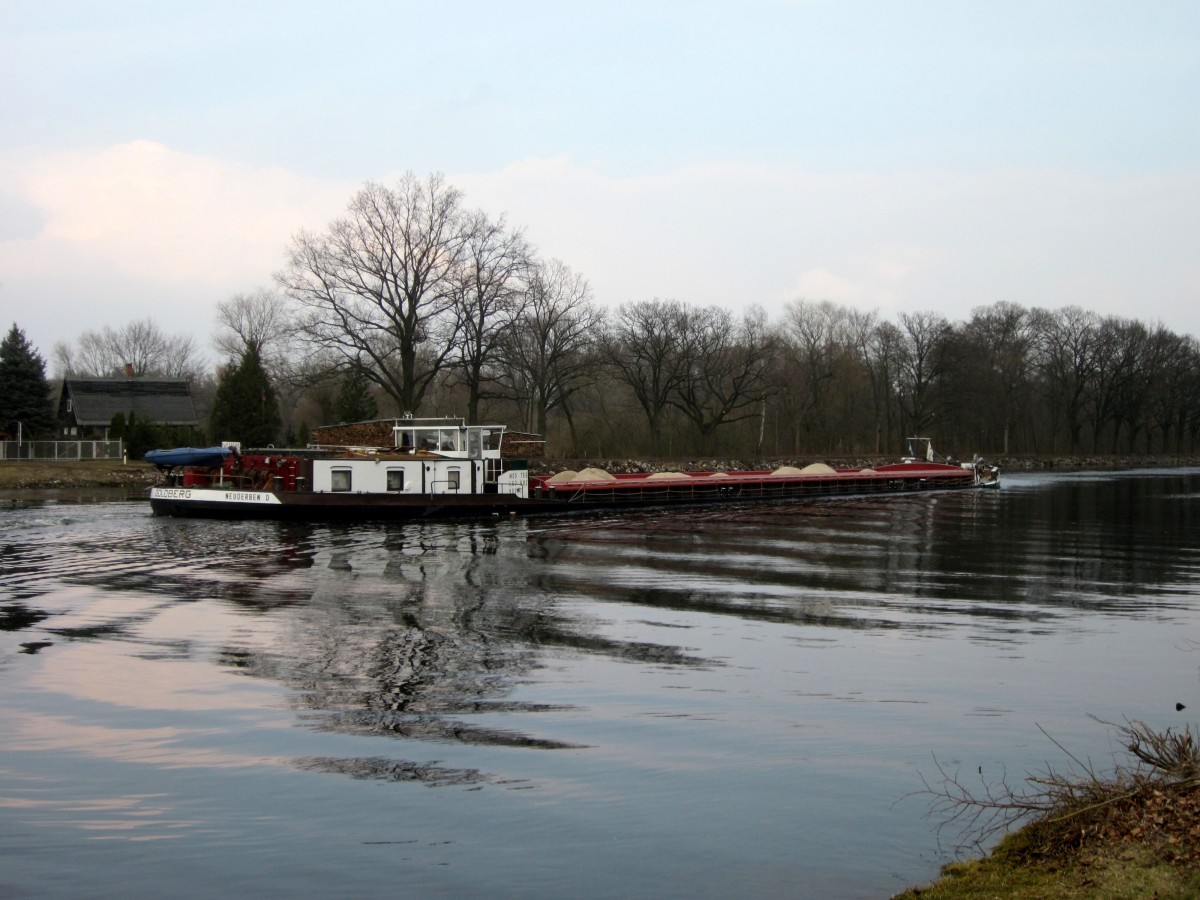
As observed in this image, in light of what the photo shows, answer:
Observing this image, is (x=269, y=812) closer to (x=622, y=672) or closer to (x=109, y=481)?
(x=622, y=672)

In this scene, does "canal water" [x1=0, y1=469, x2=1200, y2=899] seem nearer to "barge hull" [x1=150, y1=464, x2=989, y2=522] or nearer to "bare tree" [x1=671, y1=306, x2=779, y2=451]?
"barge hull" [x1=150, y1=464, x2=989, y2=522]

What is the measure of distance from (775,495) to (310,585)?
33.9m

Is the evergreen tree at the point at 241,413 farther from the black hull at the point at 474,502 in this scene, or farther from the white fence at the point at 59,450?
the black hull at the point at 474,502

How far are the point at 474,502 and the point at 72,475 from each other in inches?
1099

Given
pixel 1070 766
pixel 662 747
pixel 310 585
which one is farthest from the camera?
pixel 310 585

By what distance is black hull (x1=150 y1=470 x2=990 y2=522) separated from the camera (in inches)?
1465

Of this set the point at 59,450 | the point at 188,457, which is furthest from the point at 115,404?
the point at 188,457

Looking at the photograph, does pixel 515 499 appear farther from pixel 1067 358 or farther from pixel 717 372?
pixel 1067 358

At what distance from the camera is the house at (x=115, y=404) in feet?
249

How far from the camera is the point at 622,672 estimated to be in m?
14.2

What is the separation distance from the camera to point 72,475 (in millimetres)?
55875

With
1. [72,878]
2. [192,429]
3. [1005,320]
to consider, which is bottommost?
[72,878]

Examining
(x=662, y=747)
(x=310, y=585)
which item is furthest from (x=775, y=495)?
(x=662, y=747)

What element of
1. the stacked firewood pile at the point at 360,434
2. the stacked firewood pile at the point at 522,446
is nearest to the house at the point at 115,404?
the stacked firewood pile at the point at 360,434
